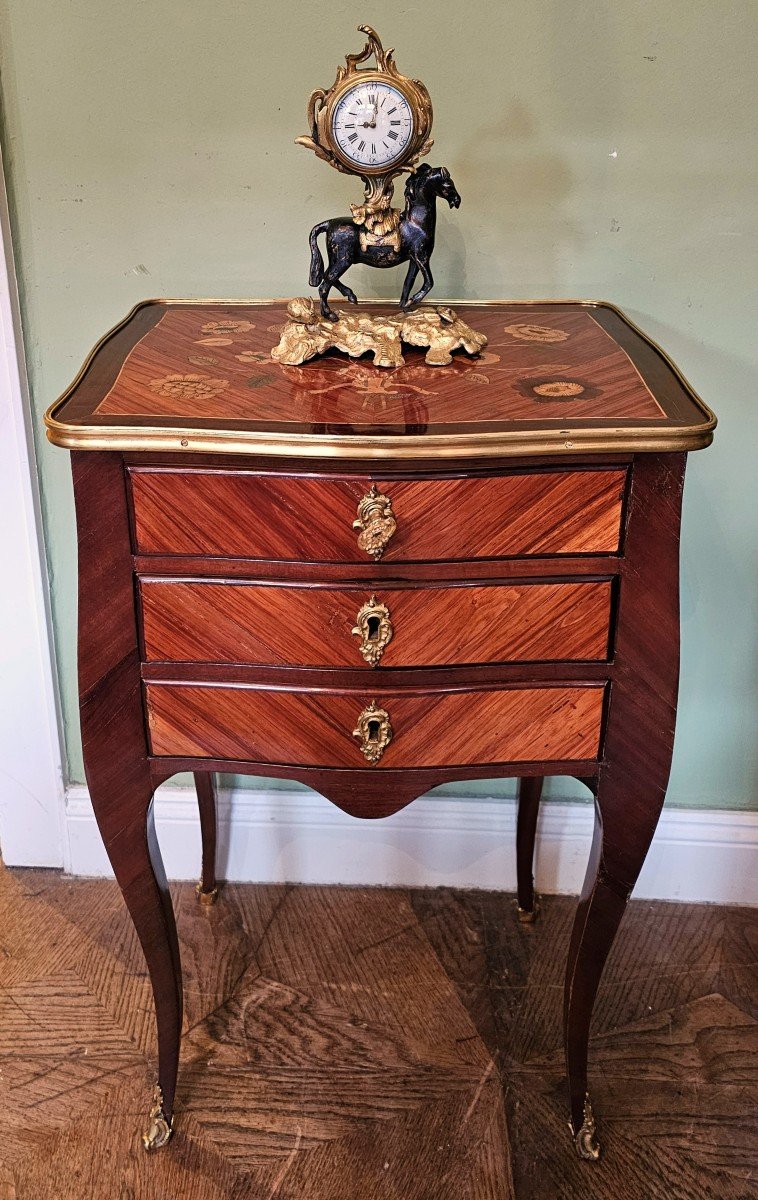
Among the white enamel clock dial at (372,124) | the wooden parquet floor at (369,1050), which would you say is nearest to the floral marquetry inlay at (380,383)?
the white enamel clock dial at (372,124)

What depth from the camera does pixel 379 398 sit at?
112 centimetres

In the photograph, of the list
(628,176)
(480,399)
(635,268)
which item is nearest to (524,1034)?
(480,399)

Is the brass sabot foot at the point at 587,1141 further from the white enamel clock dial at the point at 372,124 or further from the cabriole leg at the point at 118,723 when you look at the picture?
the white enamel clock dial at the point at 372,124

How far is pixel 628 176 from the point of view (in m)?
1.50

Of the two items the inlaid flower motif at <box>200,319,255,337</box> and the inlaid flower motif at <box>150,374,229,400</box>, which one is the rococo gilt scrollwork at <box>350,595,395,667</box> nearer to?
the inlaid flower motif at <box>150,374,229,400</box>

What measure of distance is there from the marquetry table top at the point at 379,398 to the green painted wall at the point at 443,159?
0.23 metres

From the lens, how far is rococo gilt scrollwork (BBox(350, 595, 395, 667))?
112 centimetres

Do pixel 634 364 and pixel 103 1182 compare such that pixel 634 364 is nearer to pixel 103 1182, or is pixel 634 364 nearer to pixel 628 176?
pixel 628 176

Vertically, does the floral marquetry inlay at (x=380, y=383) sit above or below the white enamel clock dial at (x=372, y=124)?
below

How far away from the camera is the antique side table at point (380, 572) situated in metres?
1.07

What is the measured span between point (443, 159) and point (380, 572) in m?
0.70

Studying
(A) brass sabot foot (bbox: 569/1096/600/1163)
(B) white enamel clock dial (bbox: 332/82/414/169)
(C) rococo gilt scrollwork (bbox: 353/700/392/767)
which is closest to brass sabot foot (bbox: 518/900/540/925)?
(A) brass sabot foot (bbox: 569/1096/600/1163)

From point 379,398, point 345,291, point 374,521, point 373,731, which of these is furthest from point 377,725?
point 345,291

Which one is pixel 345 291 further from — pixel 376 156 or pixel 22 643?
pixel 22 643
